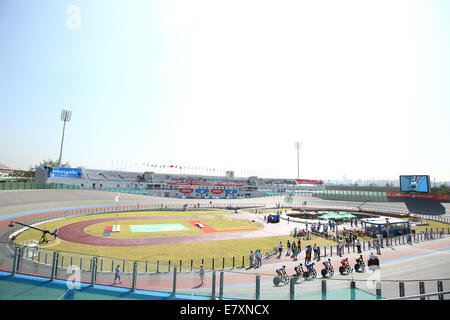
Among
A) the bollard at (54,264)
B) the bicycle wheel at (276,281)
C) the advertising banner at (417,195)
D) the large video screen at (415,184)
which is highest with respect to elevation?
the large video screen at (415,184)

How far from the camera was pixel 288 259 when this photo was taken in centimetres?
2014

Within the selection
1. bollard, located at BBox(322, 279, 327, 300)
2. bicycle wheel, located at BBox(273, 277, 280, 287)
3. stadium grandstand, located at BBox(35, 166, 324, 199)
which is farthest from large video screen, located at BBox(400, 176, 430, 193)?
bollard, located at BBox(322, 279, 327, 300)

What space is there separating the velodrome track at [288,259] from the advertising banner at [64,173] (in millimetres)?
27762

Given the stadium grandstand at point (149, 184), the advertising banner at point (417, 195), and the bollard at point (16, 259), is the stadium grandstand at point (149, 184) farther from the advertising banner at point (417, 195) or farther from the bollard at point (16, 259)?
the bollard at point (16, 259)

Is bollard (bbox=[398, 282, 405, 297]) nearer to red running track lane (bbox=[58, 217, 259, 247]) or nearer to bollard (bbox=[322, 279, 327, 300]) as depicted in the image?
bollard (bbox=[322, 279, 327, 300])

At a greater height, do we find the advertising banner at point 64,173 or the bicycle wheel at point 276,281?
the advertising banner at point 64,173

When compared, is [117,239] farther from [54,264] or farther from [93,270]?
[93,270]

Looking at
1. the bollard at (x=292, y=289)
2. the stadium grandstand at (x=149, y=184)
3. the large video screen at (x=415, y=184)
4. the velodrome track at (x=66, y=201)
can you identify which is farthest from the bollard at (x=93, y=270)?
the large video screen at (x=415, y=184)

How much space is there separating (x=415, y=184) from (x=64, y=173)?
105m

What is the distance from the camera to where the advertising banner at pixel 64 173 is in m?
73.0

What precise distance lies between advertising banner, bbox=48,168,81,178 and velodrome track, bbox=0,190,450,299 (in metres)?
27.8
